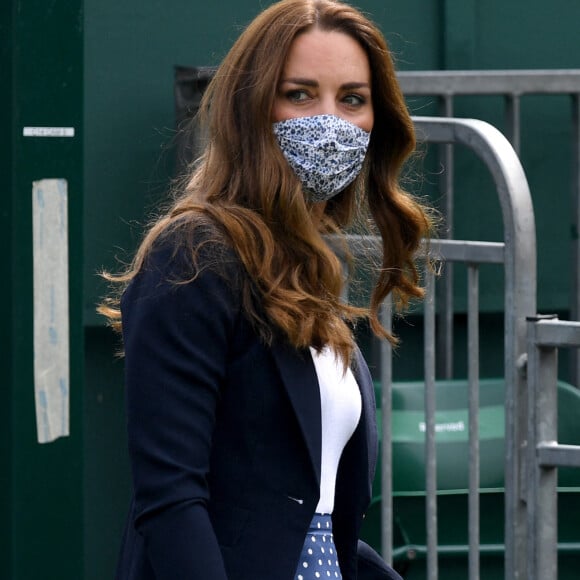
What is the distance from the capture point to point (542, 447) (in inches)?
136

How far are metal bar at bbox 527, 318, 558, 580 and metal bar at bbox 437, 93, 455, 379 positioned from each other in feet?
3.80

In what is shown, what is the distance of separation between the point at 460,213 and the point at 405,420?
3.00ft

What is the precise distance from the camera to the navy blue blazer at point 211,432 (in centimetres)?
192

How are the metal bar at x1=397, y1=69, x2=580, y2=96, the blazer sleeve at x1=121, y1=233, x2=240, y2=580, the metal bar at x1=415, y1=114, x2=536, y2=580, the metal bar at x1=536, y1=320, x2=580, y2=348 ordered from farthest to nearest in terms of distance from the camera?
the metal bar at x1=397, y1=69, x2=580, y2=96, the metal bar at x1=415, y1=114, x2=536, y2=580, the metal bar at x1=536, y1=320, x2=580, y2=348, the blazer sleeve at x1=121, y1=233, x2=240, y2=580

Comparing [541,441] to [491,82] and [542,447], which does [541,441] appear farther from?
[491,82]

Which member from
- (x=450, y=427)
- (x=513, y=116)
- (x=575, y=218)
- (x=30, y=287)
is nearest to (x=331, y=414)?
(x=30, y=287)

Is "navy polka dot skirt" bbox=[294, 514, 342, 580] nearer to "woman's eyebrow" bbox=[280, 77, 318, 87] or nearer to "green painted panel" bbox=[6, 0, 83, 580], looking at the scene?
"woman's eyebrow" bbox=[280, 77, 318, 87]

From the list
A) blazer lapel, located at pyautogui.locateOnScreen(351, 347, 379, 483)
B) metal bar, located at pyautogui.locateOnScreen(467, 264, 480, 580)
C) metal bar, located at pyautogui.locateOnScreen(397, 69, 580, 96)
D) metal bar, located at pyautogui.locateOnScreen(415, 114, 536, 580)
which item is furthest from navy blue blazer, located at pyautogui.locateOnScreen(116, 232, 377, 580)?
metal bar, located at pyautogui.locateOnScreen(397, 69, 580, 96)

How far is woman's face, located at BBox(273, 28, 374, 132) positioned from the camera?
2.18 metres

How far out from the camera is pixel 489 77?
4.52 metres

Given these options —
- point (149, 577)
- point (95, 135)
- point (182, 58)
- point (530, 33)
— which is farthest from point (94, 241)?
point (149, 577)

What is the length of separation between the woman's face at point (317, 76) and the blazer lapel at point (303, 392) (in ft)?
1.32

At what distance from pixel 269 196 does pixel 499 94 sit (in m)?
2.60

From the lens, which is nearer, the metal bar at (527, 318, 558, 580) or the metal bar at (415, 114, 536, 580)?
the metal bar at (527, 318, 558, 580)
